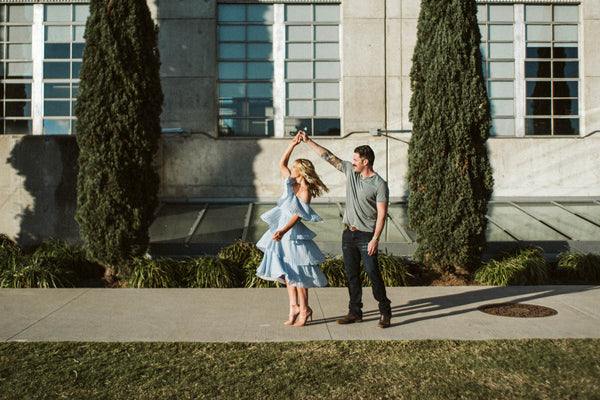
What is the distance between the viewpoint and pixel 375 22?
11.5 m

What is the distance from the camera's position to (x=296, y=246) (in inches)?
225

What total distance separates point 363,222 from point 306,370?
6.17 ft

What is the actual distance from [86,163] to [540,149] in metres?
8.93

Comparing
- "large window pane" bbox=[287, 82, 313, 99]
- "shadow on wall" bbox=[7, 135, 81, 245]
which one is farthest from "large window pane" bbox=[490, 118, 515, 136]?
"shadow on wall" bbox=[7, 135, 81, 245]

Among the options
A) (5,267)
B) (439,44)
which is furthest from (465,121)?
(5,267)

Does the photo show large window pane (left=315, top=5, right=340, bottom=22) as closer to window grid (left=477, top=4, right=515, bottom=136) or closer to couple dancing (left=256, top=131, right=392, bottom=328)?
window grid (left=477, top=4, right=515, bottom=136)

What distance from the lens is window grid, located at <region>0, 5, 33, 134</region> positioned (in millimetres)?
11750

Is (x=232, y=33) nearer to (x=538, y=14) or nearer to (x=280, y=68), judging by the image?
(x=280, y=68)

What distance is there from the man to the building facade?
5.62m

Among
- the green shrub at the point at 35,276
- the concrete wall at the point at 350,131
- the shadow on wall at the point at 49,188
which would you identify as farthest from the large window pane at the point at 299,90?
the green shrub at the point at 35,276

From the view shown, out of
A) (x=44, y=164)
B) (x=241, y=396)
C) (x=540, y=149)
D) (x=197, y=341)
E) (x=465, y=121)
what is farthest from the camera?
(x=540, y=149)

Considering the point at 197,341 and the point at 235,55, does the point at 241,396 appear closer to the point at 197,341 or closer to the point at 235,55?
the point at 197,341

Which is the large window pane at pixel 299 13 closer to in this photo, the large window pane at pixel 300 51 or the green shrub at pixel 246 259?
the large window pane at pixel 300 51

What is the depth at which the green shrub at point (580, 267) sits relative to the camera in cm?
872
